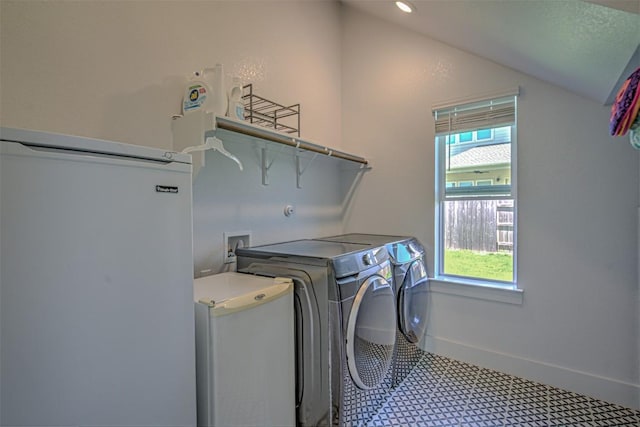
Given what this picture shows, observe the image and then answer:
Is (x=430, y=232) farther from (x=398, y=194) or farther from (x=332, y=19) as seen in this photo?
(x=332, y=19)

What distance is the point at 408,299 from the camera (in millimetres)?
2213

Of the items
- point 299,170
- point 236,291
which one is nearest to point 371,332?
point 236,291

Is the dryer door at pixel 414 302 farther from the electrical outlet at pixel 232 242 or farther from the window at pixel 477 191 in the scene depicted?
the electrical outlet at pixel 232 242

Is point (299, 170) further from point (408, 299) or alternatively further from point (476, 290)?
point (476, 290)

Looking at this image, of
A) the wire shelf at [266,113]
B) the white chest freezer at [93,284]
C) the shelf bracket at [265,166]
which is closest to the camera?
the white chest freezer at [93,284]

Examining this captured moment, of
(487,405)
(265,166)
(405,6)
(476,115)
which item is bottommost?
(487,405)

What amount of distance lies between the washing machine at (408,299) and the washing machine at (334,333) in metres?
0.35

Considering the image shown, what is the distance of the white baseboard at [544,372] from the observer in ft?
6.40

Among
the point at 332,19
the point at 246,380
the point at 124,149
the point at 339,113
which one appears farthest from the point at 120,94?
the point at 332,19

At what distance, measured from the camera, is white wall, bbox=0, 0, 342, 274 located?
50.2 inches

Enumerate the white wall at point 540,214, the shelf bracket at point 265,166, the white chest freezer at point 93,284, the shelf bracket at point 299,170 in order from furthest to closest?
the shelf bracket at point 299,170, the shelf bracket at point 265,166, the white wall at point 540,214, the white chest freezer at point 93,284

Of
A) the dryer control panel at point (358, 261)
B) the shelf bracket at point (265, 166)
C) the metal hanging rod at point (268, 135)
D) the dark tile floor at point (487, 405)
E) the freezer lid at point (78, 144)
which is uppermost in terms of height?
the metal hanging rod at point (268, 135)

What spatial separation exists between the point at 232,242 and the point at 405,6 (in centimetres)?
190

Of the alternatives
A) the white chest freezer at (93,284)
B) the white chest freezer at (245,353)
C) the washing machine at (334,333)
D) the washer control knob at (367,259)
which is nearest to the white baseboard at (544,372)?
the washing machine at (334,333)
